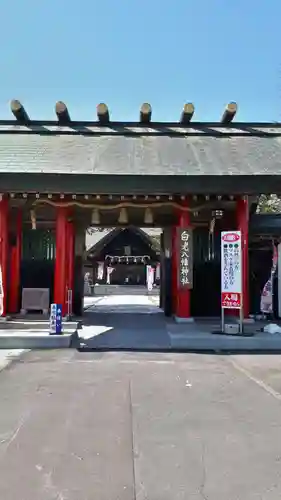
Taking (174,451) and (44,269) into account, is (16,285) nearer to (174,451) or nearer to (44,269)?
(44,269)

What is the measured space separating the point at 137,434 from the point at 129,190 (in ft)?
26.3

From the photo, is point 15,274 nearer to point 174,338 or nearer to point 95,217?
point 95,217

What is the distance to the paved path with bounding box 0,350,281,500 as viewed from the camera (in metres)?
3.36

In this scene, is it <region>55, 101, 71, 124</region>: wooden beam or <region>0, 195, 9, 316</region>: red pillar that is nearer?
<region>0, 195, 9, 316</region>: red pillar

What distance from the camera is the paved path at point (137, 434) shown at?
336cm

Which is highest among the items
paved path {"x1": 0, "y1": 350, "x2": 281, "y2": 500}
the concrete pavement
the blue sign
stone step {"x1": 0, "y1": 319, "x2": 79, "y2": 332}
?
the blue sign

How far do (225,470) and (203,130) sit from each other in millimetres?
14122

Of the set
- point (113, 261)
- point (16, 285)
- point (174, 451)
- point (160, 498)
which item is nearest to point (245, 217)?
point (16, 285)

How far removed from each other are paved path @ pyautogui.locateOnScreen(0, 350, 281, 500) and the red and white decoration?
3.23 meters

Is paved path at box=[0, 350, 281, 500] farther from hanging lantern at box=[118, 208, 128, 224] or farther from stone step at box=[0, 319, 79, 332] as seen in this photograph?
hanging lantern at box=[118, 208, 128, 224]

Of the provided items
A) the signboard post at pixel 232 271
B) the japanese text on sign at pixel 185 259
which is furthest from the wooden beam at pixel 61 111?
the signboard post at pixel 232 271

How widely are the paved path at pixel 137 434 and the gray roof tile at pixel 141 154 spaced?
19.9 ft

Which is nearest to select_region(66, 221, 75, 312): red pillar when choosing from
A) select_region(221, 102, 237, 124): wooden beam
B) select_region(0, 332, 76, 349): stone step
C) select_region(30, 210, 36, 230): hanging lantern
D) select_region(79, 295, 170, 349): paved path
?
select_region(30, 210, 36, 230): hanging lantern

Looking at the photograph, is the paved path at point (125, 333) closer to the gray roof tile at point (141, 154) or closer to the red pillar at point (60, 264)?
the red pillar at point (60, 264)
